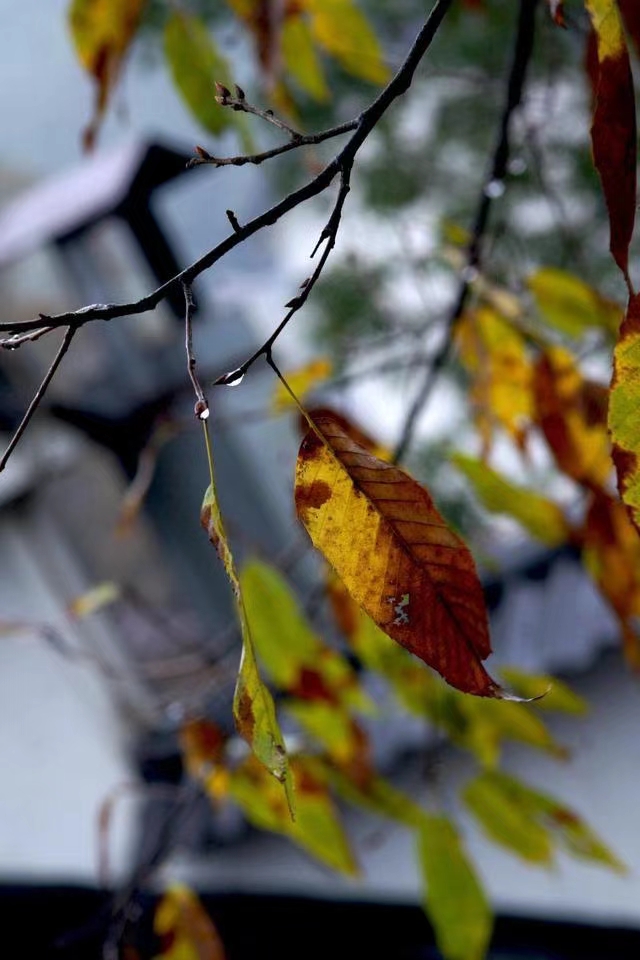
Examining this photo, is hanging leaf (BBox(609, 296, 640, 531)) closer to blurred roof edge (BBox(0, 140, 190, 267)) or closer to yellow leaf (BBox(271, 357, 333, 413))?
yellow leaf (BBox(271, 357, 333, 413))

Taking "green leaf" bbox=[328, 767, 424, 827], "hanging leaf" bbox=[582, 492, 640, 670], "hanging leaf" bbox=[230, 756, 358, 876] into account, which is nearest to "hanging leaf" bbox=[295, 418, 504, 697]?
"hanging leaf" bbox=[582, 492, 640, 670]

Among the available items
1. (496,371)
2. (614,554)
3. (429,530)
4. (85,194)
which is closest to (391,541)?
(429,530)

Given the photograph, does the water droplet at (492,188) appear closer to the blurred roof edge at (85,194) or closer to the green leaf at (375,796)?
the green leaf at (375,796)

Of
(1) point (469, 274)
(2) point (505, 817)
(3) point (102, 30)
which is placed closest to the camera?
(3) point (102, 30)

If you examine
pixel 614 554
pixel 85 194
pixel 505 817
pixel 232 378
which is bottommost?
pixel 505 817

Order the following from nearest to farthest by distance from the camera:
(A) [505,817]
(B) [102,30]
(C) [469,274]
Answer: (B) [102,30], (C) [469,274], (A) [505,817]

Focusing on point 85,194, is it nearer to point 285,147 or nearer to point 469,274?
point 469,274

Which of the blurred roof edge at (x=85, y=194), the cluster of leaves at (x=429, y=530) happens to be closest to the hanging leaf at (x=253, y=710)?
the cluster of leaves at (x=429, y=530)
